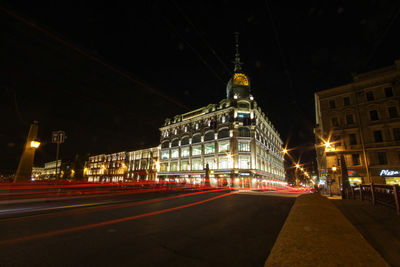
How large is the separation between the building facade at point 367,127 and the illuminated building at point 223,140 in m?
15.8

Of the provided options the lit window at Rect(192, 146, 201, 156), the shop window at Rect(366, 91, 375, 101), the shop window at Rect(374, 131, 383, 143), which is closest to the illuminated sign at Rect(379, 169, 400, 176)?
the shop window at Rect(374, 131, 383, 143)

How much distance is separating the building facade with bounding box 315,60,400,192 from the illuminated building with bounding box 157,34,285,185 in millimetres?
15758

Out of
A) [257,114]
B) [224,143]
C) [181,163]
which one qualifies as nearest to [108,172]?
[181,163]

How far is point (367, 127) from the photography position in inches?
1120

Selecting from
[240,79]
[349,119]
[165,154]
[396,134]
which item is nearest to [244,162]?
[349,119]

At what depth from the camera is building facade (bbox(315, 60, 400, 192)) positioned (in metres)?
26.4

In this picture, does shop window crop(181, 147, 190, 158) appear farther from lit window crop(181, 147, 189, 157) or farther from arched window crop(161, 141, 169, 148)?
arched window crop(161, 141, 169, 148)

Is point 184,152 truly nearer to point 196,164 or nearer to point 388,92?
point 196,164

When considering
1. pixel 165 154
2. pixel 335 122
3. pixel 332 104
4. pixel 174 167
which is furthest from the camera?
pixel 165 154

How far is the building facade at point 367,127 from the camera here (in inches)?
1040

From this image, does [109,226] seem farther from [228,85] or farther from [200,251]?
[228,85]

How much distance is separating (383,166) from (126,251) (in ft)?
116

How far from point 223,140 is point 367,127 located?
2557cm

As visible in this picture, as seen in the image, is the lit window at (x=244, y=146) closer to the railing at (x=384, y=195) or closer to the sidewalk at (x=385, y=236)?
the railing at (x=384, y=195)
